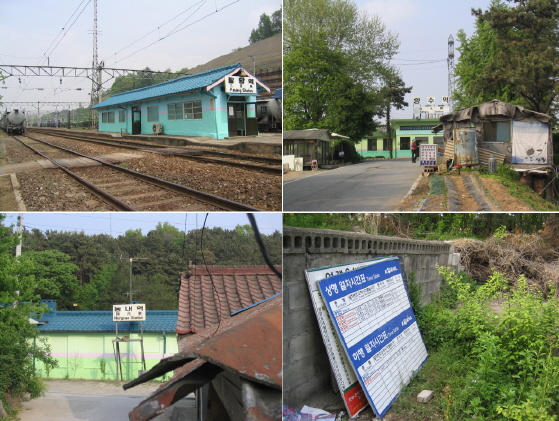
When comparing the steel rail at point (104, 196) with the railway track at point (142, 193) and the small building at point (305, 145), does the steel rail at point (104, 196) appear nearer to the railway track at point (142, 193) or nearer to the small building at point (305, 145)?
the railway track at point (142, 193)

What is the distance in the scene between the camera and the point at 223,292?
17.0 feet

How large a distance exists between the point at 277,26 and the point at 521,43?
8.93 m

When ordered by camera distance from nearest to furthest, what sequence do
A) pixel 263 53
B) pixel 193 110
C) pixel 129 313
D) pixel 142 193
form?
pixel 142 193 → pixel 263 53 → pixel 193 110 → pixel 129 313

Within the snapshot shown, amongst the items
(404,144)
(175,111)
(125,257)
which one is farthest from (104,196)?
(404,144)

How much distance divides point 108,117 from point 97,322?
18.8 ft

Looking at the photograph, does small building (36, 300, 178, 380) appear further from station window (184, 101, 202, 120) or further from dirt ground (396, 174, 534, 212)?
dirt ground (396, 174, 534, 212)

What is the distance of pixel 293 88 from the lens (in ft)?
24.3

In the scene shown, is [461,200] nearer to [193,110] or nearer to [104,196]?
[104,196]

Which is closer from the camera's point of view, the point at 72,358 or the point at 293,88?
the point at 293,88

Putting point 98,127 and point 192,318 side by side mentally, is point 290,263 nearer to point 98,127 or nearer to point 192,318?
point 192,318

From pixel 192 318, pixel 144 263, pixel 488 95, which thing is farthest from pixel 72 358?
pixel 488 95

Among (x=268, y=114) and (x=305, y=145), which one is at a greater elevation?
(x=268, y=114)

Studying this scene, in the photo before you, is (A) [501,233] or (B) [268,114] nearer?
(A) [501,233]

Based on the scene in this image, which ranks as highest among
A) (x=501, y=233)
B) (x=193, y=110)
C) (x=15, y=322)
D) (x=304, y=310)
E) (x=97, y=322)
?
(x=193, y=110)
